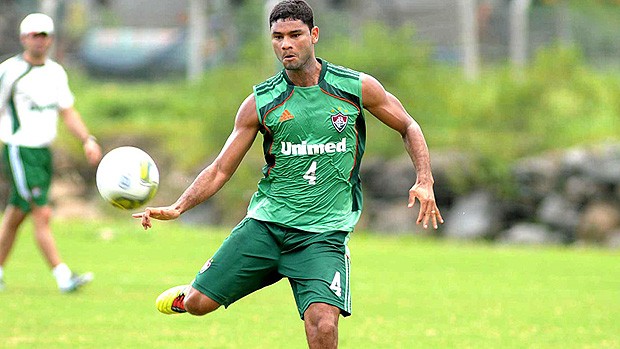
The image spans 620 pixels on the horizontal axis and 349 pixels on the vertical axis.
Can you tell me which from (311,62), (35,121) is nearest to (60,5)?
(35,121)

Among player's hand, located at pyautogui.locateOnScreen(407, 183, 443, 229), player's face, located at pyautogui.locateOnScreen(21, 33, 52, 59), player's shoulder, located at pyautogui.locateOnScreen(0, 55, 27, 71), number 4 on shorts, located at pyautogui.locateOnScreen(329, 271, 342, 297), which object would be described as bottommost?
number 4 on shorts, located at pyautogui.locateOnScreen(329, 271, 342, 297)

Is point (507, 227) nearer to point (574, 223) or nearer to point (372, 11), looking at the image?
point (574, 223)

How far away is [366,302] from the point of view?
41.3 feet

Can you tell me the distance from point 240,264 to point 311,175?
700 mm

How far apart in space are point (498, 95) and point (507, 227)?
2.53 m

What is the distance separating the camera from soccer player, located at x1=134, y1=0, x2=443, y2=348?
24.1ft

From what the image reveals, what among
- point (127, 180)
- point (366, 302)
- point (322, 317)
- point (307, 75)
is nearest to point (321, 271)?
point (322, 317)

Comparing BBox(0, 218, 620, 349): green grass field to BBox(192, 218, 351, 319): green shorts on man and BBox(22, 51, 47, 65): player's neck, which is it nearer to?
BBox(192, 218, 351, 319): green shorts on man

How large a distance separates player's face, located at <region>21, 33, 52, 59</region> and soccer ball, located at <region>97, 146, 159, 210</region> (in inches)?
196

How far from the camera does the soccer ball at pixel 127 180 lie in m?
7.47

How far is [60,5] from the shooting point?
1050 inches

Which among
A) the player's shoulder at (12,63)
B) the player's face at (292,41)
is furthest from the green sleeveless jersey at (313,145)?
the player's shoulder at (12,63)

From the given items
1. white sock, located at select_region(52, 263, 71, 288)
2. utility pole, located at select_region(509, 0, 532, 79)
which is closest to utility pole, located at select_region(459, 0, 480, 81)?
utility pole, located at select_region(509, 0, 532, 79)

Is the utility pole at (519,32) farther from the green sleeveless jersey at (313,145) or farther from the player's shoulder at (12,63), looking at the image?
the green sleeveless jersey at (313,145)
